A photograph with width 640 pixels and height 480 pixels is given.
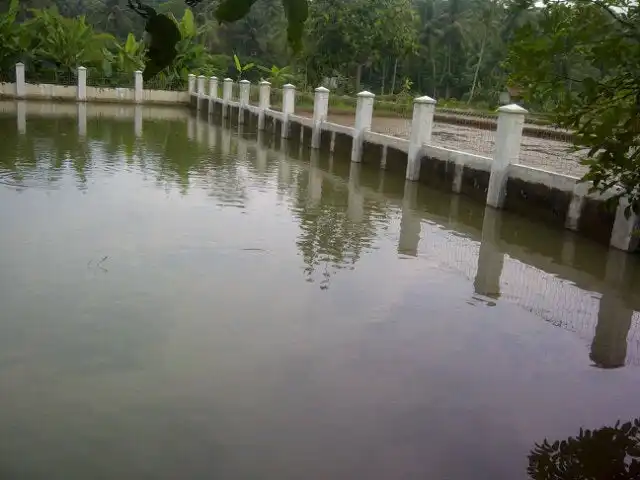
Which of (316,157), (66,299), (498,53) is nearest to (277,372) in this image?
(66,299)

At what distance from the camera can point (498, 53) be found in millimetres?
36000

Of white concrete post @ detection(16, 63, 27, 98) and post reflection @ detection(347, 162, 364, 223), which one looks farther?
white concrete post @ detection(16, 63, 27, 98)

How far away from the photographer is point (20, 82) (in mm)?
27578

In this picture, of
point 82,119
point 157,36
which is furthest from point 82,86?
point 157,36

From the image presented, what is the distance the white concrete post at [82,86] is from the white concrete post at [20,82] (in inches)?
82.1

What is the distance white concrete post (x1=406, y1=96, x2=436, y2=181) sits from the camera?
40.7ft

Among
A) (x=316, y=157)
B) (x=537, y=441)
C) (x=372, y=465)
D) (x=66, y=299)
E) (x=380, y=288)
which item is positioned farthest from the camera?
(x=316, y=157)

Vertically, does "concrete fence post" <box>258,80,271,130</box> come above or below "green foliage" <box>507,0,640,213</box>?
below

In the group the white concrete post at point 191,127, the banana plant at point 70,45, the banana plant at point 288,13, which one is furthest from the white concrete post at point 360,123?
the banana plant at point 70,45

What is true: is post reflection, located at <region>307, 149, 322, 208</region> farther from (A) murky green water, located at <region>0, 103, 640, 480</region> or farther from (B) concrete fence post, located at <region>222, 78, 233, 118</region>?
(B) concrete fence post, located at <region>222, 78, 233, 118</region>

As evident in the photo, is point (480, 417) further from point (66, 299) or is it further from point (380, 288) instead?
point (66, 299)

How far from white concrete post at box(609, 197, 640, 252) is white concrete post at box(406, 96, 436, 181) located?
488cm

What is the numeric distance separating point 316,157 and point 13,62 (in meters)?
16.9

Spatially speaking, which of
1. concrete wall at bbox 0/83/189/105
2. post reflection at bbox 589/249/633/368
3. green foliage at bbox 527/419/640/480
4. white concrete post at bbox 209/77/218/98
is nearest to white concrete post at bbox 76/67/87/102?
concrete wall at bbox 0/83/189/105
